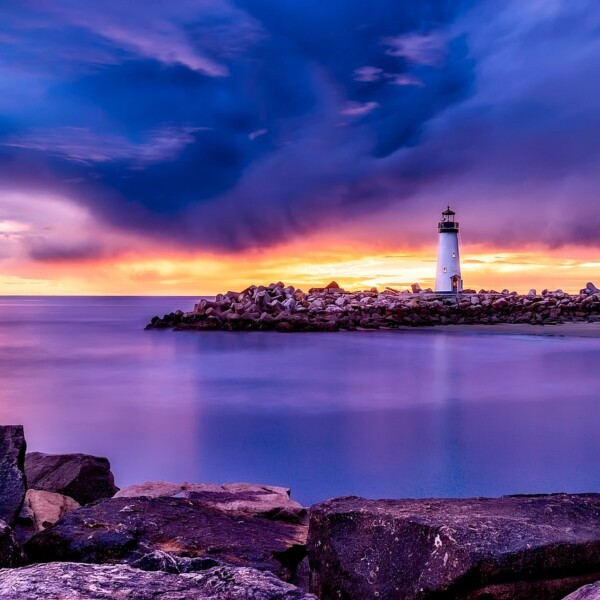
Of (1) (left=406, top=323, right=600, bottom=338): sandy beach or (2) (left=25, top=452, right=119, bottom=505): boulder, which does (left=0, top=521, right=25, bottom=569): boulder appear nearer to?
(2) (left=25, top=452, right=119, bottom=505): boulder

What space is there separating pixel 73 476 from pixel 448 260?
35.5 metres

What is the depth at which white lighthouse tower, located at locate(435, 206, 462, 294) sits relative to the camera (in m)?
38.3

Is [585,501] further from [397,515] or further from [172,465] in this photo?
[172,465]

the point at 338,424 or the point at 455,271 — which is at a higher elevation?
the point at 455,271

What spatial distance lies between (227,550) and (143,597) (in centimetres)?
136

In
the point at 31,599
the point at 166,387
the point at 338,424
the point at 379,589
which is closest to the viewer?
the point at 31,599

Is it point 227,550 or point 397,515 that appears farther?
point 227,550

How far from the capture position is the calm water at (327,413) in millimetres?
6734

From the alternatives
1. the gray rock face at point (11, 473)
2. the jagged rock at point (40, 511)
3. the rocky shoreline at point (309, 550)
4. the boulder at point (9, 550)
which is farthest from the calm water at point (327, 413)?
the boulder at point (9, 550)

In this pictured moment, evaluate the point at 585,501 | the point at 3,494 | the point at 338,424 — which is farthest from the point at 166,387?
the point at 585,501

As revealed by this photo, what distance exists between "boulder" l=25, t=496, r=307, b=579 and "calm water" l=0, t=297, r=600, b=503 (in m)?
2.59

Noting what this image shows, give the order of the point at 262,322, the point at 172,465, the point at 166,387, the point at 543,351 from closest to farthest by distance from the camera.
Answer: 1. the point at 172,465
2. the point at 166,387
3. the point at 543,351
4. the point at 262,322

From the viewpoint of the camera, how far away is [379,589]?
2.46m

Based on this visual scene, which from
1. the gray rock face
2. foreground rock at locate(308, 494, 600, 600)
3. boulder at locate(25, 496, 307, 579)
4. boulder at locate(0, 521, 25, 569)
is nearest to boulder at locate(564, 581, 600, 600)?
foreground rock at locate(308, 494, 600, 600)
